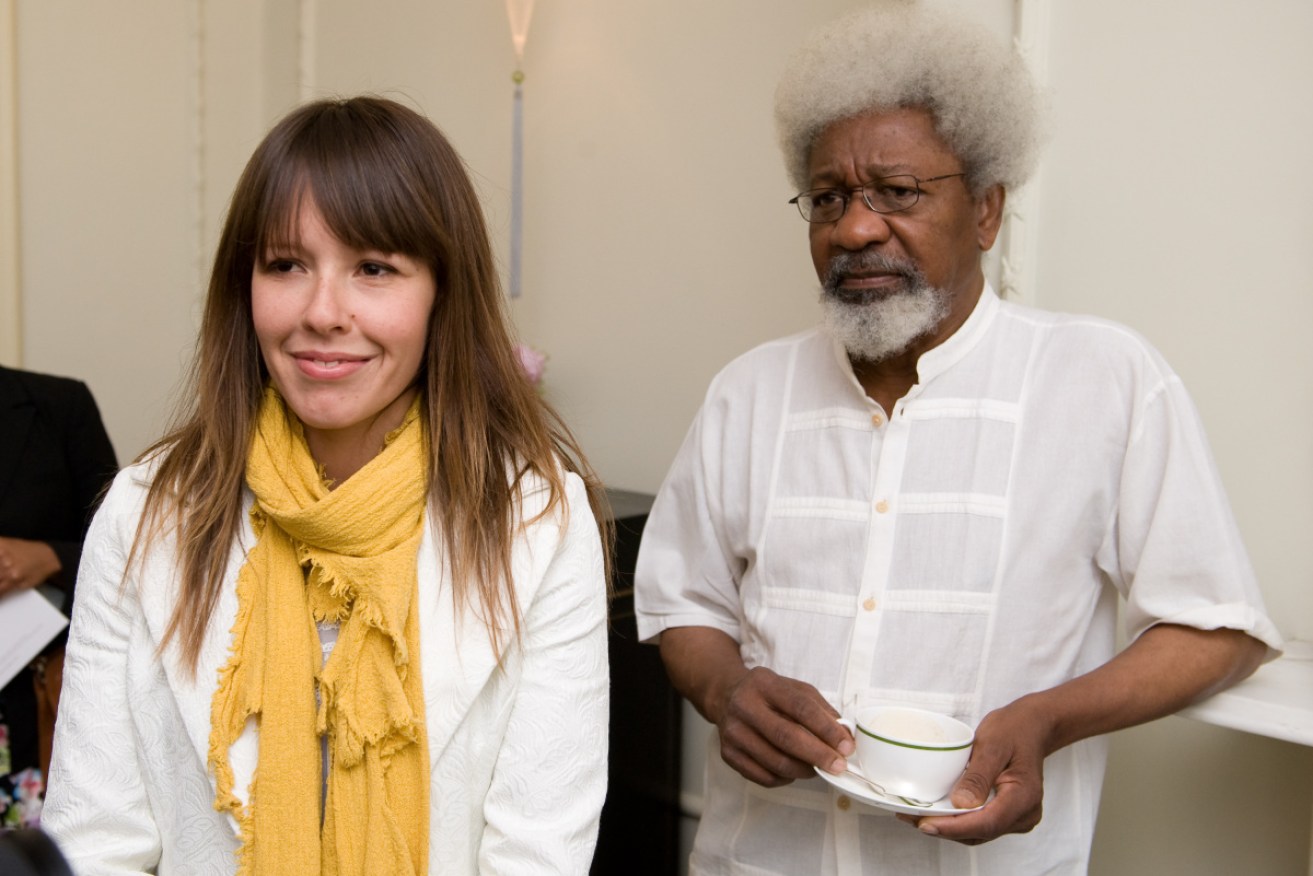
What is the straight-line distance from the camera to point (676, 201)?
312cm

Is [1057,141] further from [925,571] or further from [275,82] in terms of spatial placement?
[275,82]

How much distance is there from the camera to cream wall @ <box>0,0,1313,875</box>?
177 centimetres

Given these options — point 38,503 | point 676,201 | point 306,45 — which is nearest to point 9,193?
point 306,45

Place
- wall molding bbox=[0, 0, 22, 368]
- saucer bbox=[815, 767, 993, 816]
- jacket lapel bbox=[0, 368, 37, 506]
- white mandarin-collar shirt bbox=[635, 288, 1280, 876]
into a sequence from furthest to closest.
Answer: wall molding bbox=[0, 0, 22, 368], jacket lapel bbox=[0, 368, 37, 506], white mandarin-collar shirt bbox=[635, 288, 1280, 876], saucer bbox=[815, 767, 993, 816]

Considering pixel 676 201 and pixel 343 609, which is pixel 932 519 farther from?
pixel 676 201

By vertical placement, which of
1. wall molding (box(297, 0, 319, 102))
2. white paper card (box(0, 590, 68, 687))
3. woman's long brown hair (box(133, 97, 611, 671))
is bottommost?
white paper card (box(0, 590, 68, 687))

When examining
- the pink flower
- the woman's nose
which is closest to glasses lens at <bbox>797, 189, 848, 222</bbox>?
the woman's nose

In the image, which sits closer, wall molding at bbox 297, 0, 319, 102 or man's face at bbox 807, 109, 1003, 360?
man's face at bbox 807, 109, 1003, 360

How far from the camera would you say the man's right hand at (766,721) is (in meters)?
1.45

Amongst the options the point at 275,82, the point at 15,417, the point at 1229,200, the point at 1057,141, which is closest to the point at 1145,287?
the point at 1229,200

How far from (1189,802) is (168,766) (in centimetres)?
157

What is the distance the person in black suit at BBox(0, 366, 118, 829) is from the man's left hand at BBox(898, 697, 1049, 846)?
1764mm

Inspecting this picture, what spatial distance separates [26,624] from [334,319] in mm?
1516

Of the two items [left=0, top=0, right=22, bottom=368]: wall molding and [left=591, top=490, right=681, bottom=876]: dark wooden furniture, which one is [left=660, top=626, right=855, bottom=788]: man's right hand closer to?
[left=591, top=490, right=681, bottom=876]: dark wooden furniture
